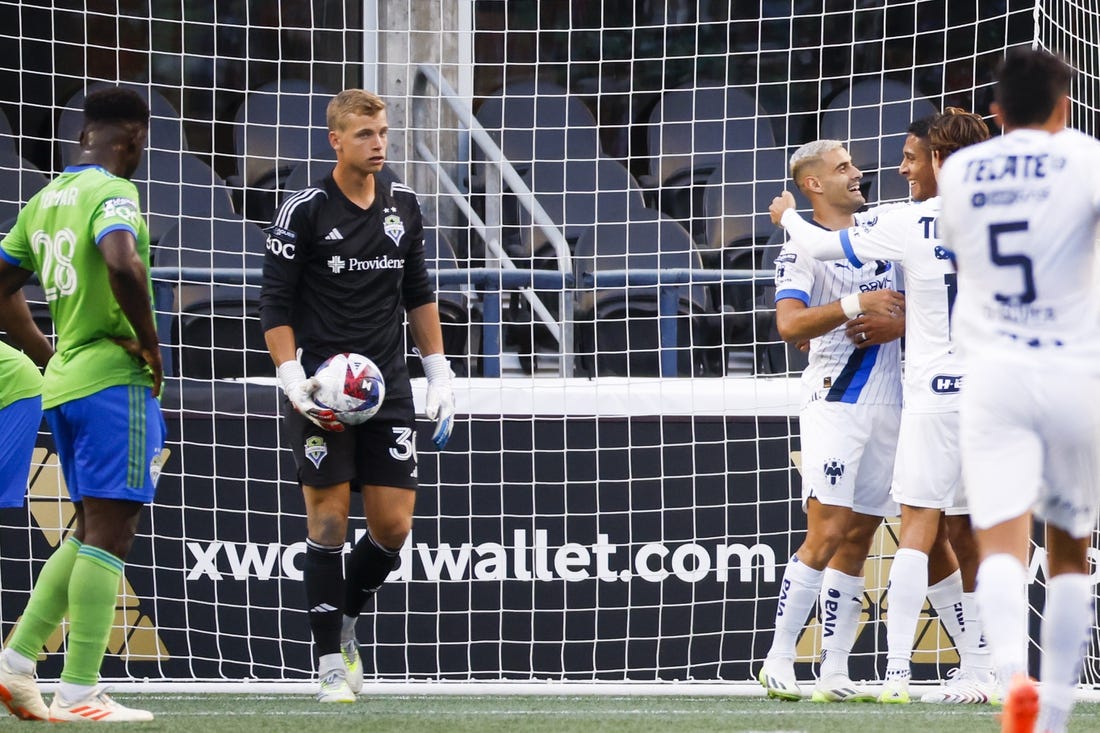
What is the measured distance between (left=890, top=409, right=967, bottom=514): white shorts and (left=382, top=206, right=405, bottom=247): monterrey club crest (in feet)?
5.68

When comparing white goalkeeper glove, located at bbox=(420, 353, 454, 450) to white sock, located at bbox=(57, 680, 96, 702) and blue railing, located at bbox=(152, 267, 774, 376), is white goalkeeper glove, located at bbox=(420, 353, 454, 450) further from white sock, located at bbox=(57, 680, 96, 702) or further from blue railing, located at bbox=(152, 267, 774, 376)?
blue railing, located at bbox=(152, 267, 774, 376)

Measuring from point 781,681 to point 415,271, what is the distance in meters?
1.82

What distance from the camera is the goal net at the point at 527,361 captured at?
6543 millimetres

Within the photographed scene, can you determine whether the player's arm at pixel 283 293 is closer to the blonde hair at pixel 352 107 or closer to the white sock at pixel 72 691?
the blonde hair at pixel 352 107

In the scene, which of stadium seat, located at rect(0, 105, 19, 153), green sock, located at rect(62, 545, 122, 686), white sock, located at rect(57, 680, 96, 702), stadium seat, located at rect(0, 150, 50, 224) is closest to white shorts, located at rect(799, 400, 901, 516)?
green sock, located at rect(62, 545, 122, 686)

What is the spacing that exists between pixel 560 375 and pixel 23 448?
9.61 feet

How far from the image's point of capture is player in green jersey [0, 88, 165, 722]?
13.9ft

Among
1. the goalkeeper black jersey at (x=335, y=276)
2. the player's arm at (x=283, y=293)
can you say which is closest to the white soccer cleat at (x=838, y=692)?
the goalkeeper black jersey at (x=335, y=276)

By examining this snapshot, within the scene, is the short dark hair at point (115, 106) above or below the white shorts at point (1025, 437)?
above

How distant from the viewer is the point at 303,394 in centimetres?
494

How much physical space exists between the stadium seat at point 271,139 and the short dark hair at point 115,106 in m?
3.33

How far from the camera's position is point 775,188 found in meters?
8.52

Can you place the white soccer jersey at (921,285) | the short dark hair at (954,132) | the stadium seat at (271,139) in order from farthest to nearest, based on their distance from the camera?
the stadium seat at (271,139) → the short dark hair at (954,132) → the white soccer jersey at (921,285)

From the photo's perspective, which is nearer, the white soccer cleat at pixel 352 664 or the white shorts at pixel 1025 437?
the white shorts at pixel 1025 437
